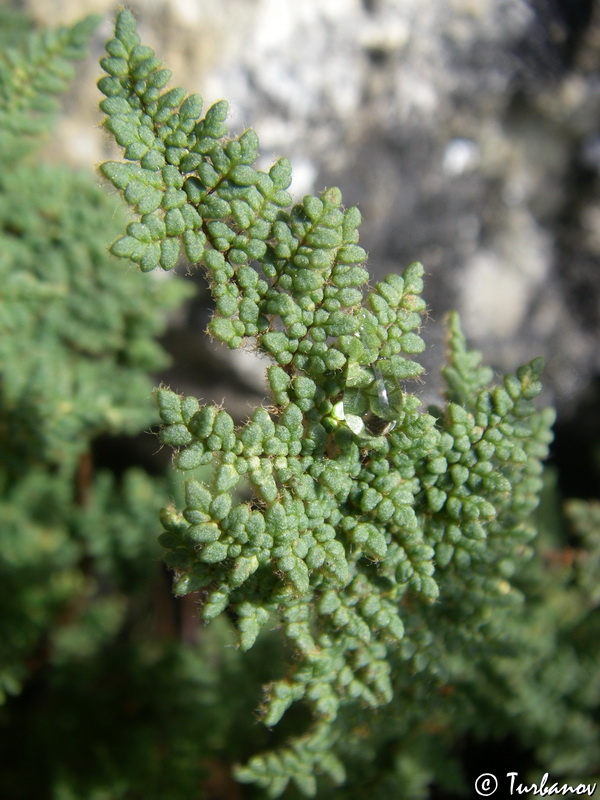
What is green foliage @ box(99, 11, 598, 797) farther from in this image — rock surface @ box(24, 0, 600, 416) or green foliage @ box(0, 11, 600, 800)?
rock surface @ box(24, 0, 600, 416)

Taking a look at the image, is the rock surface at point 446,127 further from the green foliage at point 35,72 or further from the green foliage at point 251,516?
the green foliage at point 35,72

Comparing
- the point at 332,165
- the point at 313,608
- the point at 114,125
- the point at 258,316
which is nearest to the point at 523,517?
the point at 313,608

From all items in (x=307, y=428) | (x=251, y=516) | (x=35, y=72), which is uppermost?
(x=35, y=72)

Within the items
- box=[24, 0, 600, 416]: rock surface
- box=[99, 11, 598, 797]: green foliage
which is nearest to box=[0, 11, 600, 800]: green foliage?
box=[99, 11, 598, 797]: green foliage

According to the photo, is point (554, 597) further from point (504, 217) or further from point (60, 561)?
point (60, 561)

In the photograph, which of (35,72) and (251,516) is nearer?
(251,516)

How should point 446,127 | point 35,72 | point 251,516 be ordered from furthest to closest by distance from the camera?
point 446,127 → point 35,72 → point 251,516

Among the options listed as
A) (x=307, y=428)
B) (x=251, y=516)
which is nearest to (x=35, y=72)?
(x=307, y=428)

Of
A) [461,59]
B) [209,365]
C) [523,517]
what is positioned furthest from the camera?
[209,365]

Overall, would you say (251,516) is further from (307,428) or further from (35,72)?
(35,72)

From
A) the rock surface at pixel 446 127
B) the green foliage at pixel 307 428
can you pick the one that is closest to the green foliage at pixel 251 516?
the green foliage at pixel 307 428
